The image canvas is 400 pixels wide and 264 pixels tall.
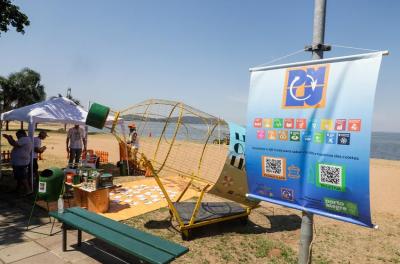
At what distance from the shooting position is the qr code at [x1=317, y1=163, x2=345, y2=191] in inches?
140

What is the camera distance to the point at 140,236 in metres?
5.03

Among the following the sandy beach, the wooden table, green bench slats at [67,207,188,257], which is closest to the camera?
green bench slats at [67,207,188,257]

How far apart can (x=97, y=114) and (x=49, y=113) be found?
17.8 ft

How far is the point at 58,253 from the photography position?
5.63 m

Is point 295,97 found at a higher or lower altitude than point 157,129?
higher

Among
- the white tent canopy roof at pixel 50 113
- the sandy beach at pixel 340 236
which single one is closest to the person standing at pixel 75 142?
the white tent canopy roof at pixel 50 113

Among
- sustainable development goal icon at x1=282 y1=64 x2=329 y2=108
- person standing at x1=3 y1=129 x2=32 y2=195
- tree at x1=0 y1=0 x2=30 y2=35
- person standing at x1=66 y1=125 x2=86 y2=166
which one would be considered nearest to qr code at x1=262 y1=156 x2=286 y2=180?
sustainable development goal icon at x1=282 y1=64 x2=329 y2=108

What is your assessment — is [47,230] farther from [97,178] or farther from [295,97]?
[295,97]

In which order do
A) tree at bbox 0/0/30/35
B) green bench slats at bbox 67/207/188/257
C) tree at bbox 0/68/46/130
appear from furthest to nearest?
tree at bbox 0/68/46/130
tree at bbox 0/0/30/35
green bench slats at bbox 67/207/188/257

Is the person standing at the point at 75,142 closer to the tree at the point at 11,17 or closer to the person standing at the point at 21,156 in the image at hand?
the person standing at the point at 21,156

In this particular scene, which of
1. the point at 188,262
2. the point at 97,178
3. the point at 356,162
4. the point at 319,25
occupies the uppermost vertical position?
the point at 319,25

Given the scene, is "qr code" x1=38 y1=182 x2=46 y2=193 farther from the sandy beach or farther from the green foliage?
the green foliage

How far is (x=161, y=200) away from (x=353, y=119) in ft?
23.7

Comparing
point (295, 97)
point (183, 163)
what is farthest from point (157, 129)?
point (295, 97)
